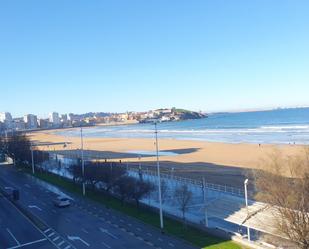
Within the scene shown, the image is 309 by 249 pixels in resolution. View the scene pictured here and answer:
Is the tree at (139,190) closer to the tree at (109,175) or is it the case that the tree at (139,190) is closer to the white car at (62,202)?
the tree at (109,175)

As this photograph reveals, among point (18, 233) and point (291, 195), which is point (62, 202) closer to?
point (18, 233)

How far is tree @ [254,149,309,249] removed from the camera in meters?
21.7

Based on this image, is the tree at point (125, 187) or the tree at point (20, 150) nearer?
the tree at point (125, 187)

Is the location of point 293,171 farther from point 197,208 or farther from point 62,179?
point 62,179

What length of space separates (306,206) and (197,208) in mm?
16140

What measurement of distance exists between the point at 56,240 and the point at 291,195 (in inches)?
635

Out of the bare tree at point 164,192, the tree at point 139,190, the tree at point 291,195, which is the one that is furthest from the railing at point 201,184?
the tree at point 291,195

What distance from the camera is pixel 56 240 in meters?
30.2

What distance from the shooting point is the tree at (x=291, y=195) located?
21703mm

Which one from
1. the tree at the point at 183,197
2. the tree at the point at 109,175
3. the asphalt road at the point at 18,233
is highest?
the tree at the point at 109,175

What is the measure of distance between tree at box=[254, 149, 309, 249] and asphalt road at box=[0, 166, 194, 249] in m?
6.84

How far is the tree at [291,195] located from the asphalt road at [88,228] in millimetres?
6841

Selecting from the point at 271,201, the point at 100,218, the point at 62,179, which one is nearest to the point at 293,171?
the point at 271,201

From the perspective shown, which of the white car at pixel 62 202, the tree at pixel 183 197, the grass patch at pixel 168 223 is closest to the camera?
the grass patch at pixel 168 223
